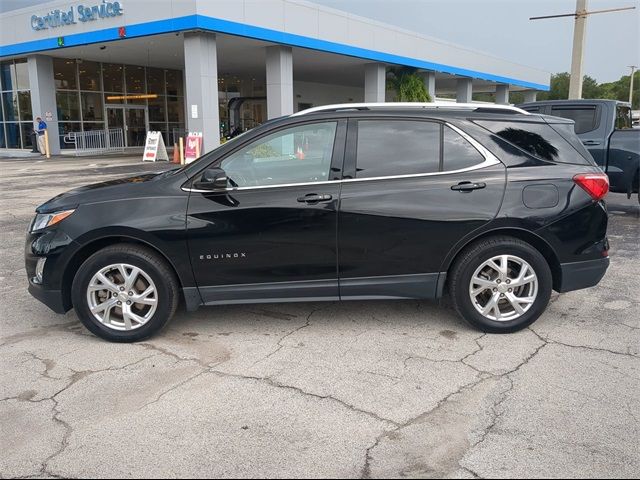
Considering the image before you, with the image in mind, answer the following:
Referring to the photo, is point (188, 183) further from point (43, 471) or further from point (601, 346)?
point (601, 346)

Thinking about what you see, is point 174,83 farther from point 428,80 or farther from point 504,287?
point 504,287

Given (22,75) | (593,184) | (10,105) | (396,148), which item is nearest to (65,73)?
(22,75)

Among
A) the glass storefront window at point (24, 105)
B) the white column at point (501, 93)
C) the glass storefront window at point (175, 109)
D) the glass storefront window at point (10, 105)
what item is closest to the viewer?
the glass storefront window at point (24, 105)

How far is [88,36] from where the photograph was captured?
21.3m

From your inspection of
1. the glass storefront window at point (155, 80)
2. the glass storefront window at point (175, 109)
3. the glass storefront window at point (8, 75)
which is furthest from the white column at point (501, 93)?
the glass storefront window at point (8, 75)

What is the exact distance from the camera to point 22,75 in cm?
2723

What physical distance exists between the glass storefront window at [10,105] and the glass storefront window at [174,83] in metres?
8.36

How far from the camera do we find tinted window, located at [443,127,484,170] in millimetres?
4398

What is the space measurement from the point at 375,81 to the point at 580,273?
25.8 metres

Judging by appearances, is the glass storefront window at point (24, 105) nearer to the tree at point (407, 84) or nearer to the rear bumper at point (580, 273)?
the tree at point (407, 84)

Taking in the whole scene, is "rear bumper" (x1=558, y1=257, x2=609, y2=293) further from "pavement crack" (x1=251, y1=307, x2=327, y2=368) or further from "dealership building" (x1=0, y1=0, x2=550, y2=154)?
"dealership building" (x1=0, y1=0, x2=550, y2=154)

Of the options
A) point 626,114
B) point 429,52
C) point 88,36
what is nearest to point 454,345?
point 626,114

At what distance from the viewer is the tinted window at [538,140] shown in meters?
4.50

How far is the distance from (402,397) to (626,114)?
31.0 ft
